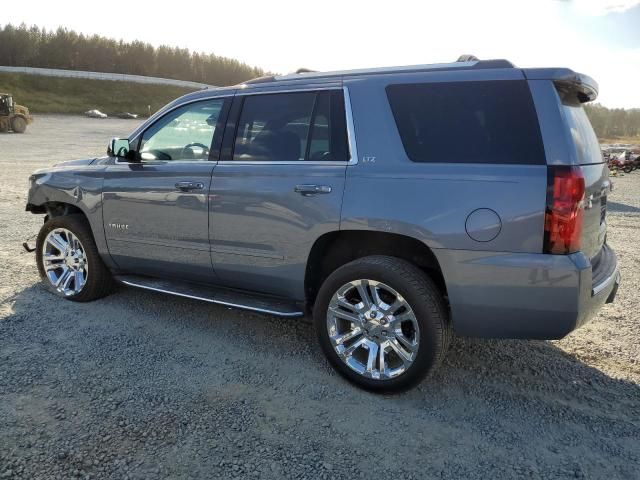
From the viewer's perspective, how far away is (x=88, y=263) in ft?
15.3

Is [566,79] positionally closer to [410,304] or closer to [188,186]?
[410,304]

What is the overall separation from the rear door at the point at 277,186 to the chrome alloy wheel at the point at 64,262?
159 cm

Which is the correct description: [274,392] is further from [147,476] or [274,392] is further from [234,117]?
[234,117]

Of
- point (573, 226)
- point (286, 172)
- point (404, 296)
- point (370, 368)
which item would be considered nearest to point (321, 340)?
point (370, 368)

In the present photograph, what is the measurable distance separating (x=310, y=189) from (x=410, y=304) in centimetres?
96

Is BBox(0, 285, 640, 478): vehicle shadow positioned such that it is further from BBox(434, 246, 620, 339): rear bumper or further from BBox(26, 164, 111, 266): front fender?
BBox(26, 164, 111, 266): front fender

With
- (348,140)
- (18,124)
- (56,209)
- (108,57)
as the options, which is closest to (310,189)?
(348,140)

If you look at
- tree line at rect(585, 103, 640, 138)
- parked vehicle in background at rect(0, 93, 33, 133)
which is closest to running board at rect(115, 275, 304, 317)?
parked vehicle in background at rect(0, 93, 33, 133)

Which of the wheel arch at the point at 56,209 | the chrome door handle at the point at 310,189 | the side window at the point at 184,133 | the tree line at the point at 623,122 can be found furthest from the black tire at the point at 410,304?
the tree line at the point at 623,122

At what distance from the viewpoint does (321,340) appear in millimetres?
3504

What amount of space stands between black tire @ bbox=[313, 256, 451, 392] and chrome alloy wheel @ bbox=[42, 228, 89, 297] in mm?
2542

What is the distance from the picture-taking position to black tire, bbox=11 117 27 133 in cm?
2983

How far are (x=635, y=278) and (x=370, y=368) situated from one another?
12.8 ft

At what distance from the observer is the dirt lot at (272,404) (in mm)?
2639
